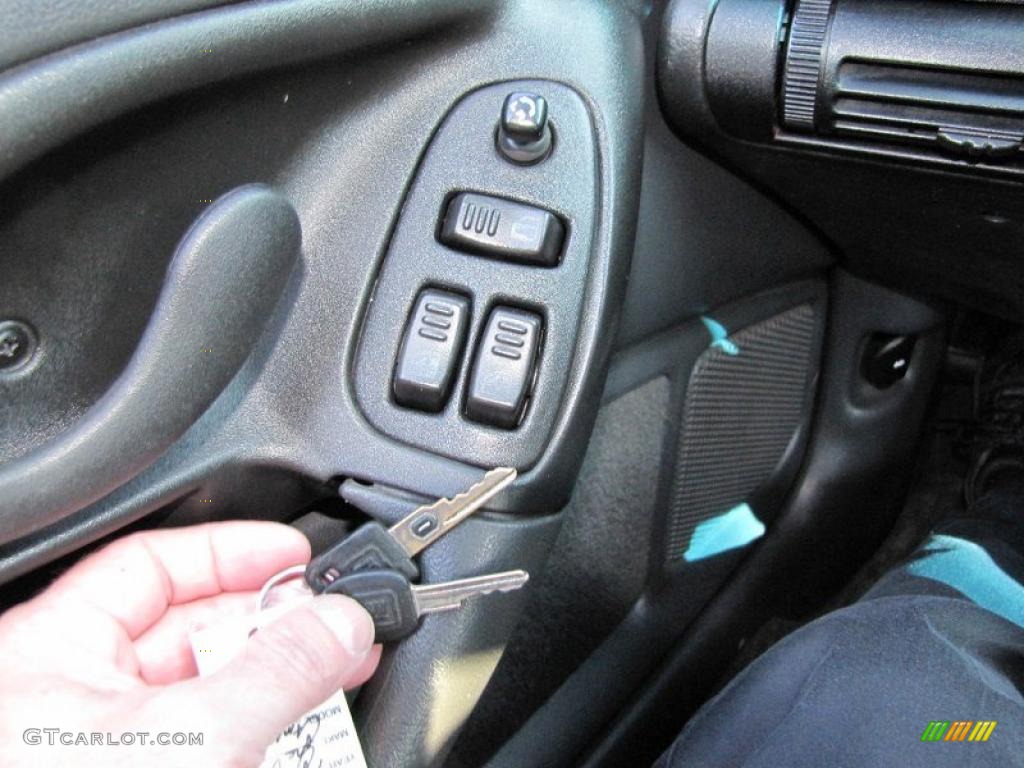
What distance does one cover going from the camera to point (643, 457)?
103cm

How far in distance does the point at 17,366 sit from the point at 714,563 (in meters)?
0.74

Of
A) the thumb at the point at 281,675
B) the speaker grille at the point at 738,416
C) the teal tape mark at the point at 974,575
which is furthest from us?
the speaker grille at the point at 738,416

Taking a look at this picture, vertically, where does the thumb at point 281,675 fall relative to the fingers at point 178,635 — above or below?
above

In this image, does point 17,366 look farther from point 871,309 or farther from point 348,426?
point 871,309

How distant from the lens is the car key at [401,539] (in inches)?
→ 28.6

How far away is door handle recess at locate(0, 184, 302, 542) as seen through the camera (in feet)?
2.19

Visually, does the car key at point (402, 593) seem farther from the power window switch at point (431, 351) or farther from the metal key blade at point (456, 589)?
the power window switch at point (431, 351)

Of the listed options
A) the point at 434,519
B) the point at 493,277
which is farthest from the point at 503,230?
the point at 434,519

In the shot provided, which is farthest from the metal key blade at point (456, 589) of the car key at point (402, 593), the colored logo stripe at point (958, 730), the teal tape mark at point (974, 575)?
the teal tape mark at point (974, 575)

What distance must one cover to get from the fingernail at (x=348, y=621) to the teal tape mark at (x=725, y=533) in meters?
0.47

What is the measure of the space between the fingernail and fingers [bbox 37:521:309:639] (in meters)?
0.09

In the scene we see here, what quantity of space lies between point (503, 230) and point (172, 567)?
0.35 metres

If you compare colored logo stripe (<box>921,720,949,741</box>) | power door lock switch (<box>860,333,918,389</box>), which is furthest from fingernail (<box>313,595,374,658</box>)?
power door lock switch (<box>860,333,918,389</box>)

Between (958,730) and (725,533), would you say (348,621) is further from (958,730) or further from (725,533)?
(725,533)
